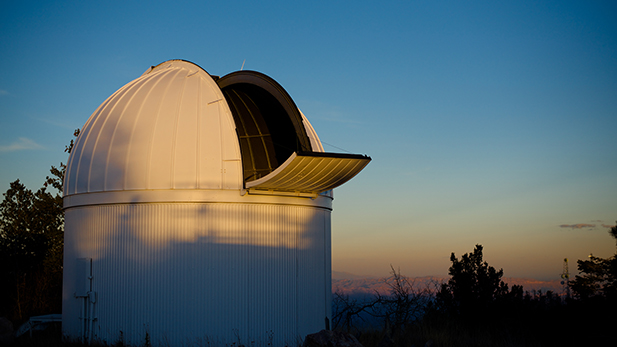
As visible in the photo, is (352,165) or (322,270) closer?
(352,165)

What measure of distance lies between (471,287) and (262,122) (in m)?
8.51

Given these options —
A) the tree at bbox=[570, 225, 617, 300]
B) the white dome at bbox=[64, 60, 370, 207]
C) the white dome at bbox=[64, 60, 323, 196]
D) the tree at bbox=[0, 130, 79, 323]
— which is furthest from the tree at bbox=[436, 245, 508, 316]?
the tree at bbox=[0, 130, 79, 323]

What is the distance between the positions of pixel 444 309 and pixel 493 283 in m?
1.79

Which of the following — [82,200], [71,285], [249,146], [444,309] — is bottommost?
[444,309]

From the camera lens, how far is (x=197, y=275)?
496 inches

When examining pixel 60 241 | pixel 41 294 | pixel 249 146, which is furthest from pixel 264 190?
pixel 60 241

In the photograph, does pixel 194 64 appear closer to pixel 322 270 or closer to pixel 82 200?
pixel 82 200

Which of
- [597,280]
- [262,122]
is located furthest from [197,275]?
[597,280]

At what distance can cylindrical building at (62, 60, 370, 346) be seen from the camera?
12.6 m

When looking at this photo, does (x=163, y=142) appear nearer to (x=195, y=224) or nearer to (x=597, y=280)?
(x=195, y=224)

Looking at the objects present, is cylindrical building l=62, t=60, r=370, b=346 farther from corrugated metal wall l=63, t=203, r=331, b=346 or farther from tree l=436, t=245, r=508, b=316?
tree l=436, t=245, r=508, b=316

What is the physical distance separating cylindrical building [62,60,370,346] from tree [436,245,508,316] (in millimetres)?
5028

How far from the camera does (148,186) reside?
12.8 m

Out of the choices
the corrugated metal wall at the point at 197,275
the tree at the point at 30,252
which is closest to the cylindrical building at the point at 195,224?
the corrugated metal wall at the point at 197,275
